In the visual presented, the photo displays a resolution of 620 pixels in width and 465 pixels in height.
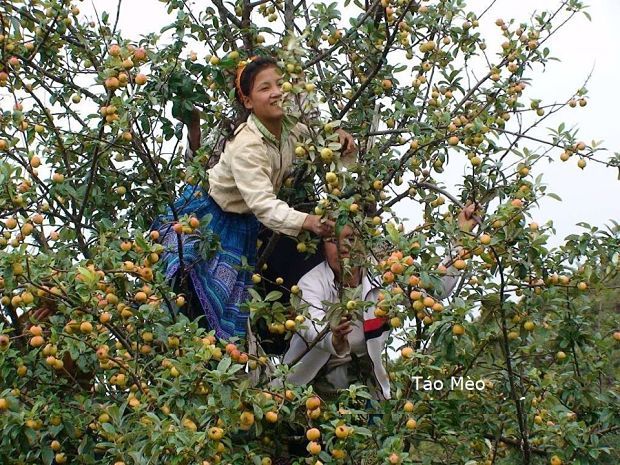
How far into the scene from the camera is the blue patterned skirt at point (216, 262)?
12.4ft

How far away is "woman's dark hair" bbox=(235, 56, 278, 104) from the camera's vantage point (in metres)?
3.78

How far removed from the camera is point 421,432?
345cm

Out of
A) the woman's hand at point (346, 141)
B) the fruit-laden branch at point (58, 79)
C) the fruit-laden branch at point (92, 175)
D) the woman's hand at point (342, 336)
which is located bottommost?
the woman's hand at point (342, 336)

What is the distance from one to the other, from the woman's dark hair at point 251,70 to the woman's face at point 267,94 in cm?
1

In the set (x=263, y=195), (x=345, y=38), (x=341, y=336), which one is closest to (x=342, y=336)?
(x=341, y=336)

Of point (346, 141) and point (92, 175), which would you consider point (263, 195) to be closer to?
point (346, 141)

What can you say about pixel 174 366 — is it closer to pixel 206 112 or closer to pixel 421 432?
pixel 421 432

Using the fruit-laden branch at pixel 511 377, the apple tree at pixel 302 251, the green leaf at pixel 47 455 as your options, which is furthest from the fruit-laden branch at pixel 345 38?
the green leaf at pixel 47 455

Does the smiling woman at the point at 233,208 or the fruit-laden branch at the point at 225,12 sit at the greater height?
the fruit-laden branch at the point at 225,12

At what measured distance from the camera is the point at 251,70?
149 inches

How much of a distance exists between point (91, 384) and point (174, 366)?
61cm

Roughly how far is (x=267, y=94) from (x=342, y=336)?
0.84 metres

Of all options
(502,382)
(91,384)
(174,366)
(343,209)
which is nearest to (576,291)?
(502,382)

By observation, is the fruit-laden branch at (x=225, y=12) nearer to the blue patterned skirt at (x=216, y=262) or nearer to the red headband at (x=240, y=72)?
the red headband at (x=240, y=72)
